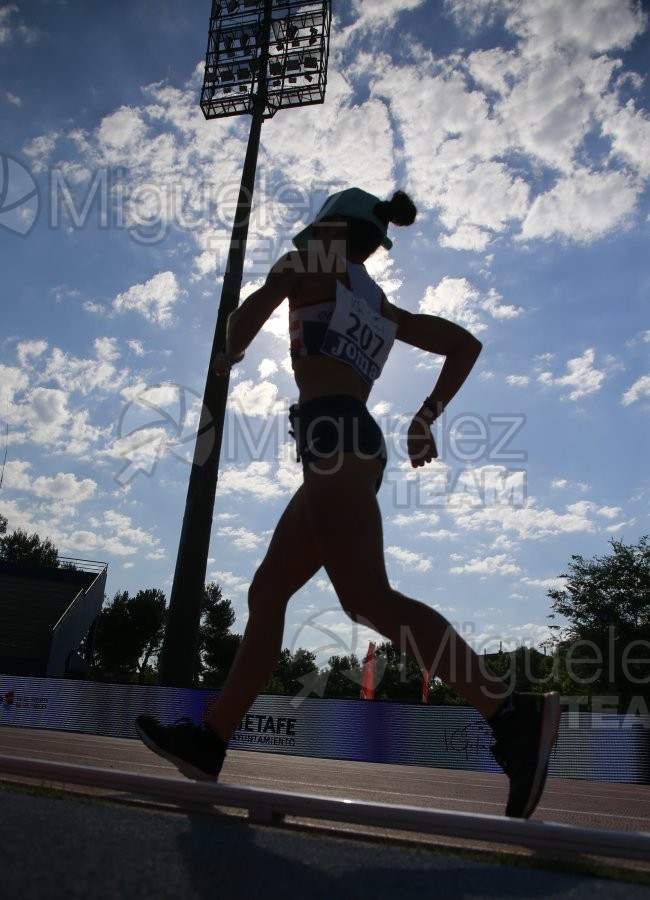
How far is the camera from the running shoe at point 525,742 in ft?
6.06

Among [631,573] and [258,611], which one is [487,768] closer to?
[258,611]

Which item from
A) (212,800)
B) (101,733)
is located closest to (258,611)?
(212,800)

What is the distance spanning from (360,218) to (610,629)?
32.7 metres

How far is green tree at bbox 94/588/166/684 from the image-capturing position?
58.3m

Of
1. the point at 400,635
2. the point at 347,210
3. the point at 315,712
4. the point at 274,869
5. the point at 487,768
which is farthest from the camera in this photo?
the point at 315,712

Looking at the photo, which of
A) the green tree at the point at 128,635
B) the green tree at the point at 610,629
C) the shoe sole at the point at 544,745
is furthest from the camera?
the green tree at the point at 128,635

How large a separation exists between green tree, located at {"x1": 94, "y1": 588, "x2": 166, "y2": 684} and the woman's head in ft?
193

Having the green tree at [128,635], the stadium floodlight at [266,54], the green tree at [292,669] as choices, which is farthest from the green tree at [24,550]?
the stadium floodlight at [266,54]

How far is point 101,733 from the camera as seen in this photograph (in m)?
10.1

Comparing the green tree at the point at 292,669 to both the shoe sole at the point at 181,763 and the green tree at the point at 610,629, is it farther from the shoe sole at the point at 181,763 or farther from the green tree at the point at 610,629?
the shoe sole at the point at 181,763

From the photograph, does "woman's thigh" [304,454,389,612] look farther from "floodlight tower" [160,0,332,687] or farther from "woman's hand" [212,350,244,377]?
"floodlight tower" [160,0,332,687]

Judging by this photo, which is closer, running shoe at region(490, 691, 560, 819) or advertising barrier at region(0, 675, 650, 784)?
running shoe at region(490, 691, 560, 819)

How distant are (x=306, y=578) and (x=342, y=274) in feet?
3.45

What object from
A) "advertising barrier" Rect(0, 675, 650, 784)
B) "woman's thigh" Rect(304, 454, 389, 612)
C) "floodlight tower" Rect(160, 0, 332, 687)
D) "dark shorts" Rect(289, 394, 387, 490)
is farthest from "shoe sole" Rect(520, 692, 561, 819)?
"floodlight tower" Rect(160, 0, 332, 687)
